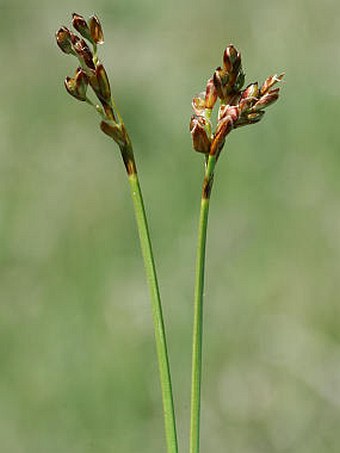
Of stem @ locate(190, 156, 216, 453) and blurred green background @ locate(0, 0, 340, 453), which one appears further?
blurred green background @ locate(0, 0, 340, 453)

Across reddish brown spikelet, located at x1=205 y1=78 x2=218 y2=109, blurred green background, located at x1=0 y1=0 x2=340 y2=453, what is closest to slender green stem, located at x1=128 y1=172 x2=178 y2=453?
reddish brown spikelet, located at x1=205 y1=78 x2=218 y2=109

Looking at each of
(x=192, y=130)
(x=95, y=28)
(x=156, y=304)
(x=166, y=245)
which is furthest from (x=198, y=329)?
(x=166, y=245)

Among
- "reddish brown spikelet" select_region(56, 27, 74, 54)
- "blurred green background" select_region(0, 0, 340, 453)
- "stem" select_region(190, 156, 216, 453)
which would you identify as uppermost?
"reddish brown spikelet" select_region(56, 27, 74, 54)

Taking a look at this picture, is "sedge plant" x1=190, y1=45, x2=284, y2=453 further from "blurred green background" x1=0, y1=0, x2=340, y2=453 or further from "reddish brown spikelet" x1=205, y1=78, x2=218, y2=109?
"blurred green background" x1=0, y1=0, x2=340, y2=453

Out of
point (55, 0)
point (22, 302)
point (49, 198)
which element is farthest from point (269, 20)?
point (22, 302)

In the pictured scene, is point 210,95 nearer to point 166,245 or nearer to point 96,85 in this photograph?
point 96,85

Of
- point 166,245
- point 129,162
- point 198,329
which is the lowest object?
point 166,245

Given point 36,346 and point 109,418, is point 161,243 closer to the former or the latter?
point 36,346
